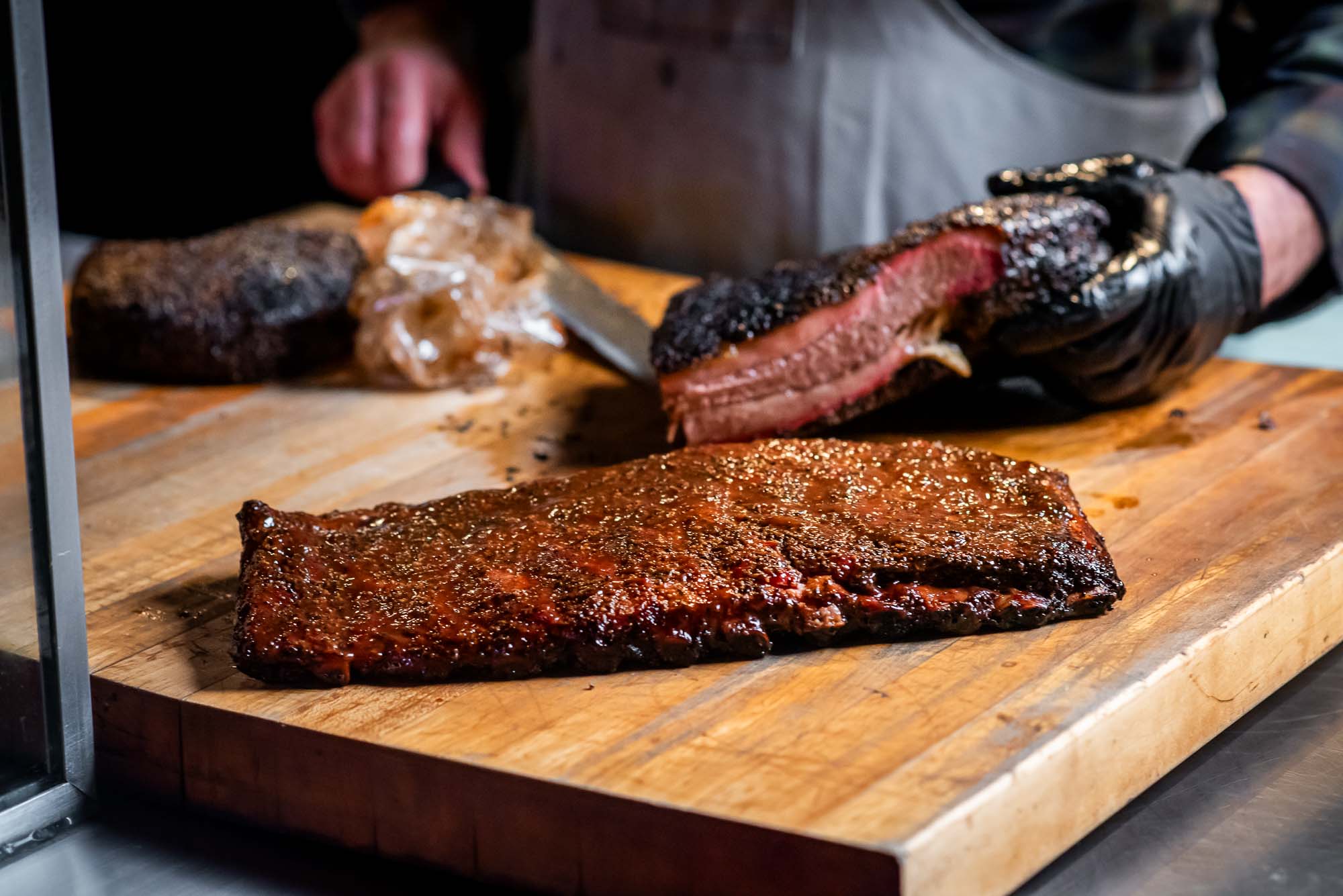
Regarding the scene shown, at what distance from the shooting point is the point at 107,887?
5.12 feet

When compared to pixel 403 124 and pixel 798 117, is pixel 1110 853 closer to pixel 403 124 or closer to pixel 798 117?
pixel 798 117

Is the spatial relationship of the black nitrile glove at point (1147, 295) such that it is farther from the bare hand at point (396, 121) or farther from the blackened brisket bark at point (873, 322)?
the bare hand at point (396, 121)

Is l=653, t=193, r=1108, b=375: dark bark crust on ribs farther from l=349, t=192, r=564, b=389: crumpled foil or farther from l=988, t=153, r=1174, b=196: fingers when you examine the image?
l=349, t=192, r=564, b=389: crumpled foil

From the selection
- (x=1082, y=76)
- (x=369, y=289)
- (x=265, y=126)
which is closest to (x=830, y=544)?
(x=369, y=289)

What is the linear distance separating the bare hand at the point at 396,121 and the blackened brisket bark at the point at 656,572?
6.16ft

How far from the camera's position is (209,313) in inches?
113

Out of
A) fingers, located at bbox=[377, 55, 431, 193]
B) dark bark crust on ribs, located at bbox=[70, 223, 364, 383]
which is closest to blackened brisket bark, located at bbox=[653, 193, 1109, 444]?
dark bark crust on ribs, located at bbox=[70, 223, 364, 383]

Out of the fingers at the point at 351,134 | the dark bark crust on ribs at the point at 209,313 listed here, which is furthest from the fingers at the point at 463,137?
the dark bark crust on ribs at the point at 209,313

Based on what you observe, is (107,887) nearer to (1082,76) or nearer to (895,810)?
(895,810)

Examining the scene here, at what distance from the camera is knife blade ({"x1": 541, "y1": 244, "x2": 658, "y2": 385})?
2902 mm

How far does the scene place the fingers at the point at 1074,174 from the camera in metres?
2.74

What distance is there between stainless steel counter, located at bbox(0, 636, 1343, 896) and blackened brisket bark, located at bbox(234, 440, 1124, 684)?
209 millimetres

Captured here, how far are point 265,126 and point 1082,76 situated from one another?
3755mm

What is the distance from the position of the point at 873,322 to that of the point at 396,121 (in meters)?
1.72
